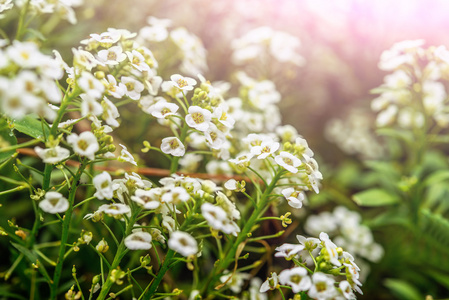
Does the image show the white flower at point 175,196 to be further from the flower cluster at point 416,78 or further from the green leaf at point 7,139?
the flower cluster at point 416,78

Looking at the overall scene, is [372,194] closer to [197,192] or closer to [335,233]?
[335,233]

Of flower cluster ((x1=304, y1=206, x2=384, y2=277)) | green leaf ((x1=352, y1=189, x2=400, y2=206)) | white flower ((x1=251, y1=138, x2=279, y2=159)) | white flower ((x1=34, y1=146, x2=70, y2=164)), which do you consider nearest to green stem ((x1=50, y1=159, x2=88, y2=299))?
white flower ((x1=34, y1=146, x2=70, y2=164))

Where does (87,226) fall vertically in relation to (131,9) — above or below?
below

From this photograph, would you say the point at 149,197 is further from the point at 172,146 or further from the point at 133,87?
the point at 133,87

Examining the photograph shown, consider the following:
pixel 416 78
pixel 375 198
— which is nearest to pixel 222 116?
pixel 375 198

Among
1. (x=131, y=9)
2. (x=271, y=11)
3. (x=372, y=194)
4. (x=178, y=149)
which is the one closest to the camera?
(x=178, y=149)

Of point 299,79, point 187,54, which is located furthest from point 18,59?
point 299,79

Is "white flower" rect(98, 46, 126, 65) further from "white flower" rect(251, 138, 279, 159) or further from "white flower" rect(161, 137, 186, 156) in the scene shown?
"white flower" rect(251, 138, 279, 159)
